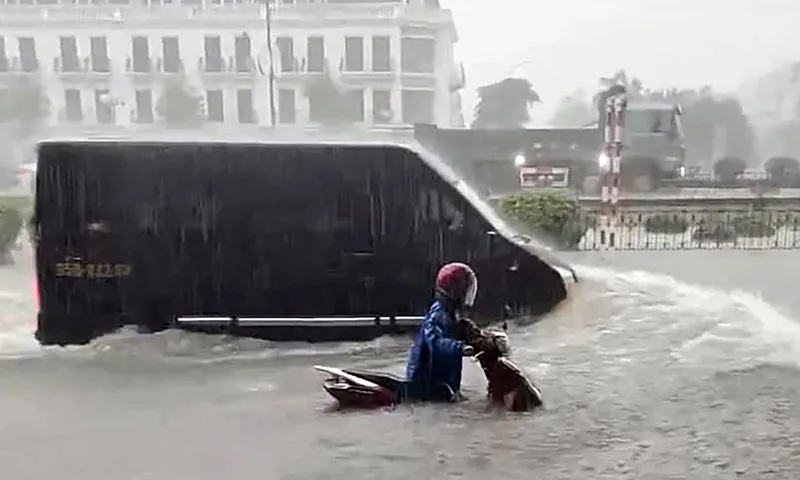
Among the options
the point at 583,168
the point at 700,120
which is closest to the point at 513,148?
the point at 583,168

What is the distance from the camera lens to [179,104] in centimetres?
745

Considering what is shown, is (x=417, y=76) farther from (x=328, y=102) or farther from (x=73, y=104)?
(x=73, y=104)

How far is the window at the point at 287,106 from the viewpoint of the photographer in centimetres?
753

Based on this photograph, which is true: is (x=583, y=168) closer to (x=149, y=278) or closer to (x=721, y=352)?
(x=721, y=352)

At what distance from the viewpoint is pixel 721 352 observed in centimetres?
359

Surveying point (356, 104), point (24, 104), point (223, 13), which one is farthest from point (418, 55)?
point (24, 104)

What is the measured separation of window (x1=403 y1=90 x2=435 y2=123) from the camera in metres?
7.96

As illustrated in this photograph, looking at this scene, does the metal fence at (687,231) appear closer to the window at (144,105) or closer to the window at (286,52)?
the window at (286,52)

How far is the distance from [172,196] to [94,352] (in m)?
0.79

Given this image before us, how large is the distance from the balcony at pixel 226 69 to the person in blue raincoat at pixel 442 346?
5646 millimetres

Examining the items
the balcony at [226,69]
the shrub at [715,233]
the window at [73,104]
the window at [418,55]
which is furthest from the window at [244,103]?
the shrub at [715,233]

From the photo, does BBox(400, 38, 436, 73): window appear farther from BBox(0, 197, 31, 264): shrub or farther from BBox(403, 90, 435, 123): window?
BBox(0, 197, 31, 264): shrub

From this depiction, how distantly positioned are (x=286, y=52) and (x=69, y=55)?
2.16m

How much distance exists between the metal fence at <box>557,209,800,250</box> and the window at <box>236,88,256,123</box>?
3.40 meters
